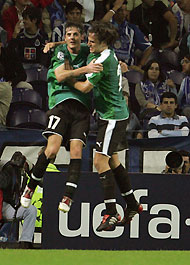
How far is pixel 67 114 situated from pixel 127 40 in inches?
280

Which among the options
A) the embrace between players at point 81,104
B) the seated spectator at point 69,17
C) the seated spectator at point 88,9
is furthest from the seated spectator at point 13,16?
the embrace between players at point 81,104

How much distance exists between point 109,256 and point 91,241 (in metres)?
1.20

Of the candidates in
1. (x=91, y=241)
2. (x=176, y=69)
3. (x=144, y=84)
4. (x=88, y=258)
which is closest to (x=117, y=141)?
(x=88, y=258)

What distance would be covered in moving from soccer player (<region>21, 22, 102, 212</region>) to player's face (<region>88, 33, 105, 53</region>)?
0.13 meters

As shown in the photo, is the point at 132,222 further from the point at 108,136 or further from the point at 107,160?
the point at 108,136

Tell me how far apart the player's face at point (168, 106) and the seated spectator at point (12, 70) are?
255cm

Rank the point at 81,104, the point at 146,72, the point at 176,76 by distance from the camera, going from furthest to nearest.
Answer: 1. the point at 176,76
2. the point at 146,72
3. the point at 81,104

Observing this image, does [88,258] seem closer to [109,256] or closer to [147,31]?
[109,256]

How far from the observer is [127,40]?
55.1ft

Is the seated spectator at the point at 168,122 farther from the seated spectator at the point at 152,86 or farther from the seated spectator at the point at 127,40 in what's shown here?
the seated spectator at the point at 127,40

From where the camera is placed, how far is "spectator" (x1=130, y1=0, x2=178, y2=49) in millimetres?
17406

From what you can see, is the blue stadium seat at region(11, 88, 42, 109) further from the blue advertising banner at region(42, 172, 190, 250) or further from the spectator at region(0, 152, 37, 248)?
the blue advertising banner at region(42, 172, 190, 250)

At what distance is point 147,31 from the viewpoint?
17.6 meters

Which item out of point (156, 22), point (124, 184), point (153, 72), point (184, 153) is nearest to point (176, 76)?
point (153, 72)
